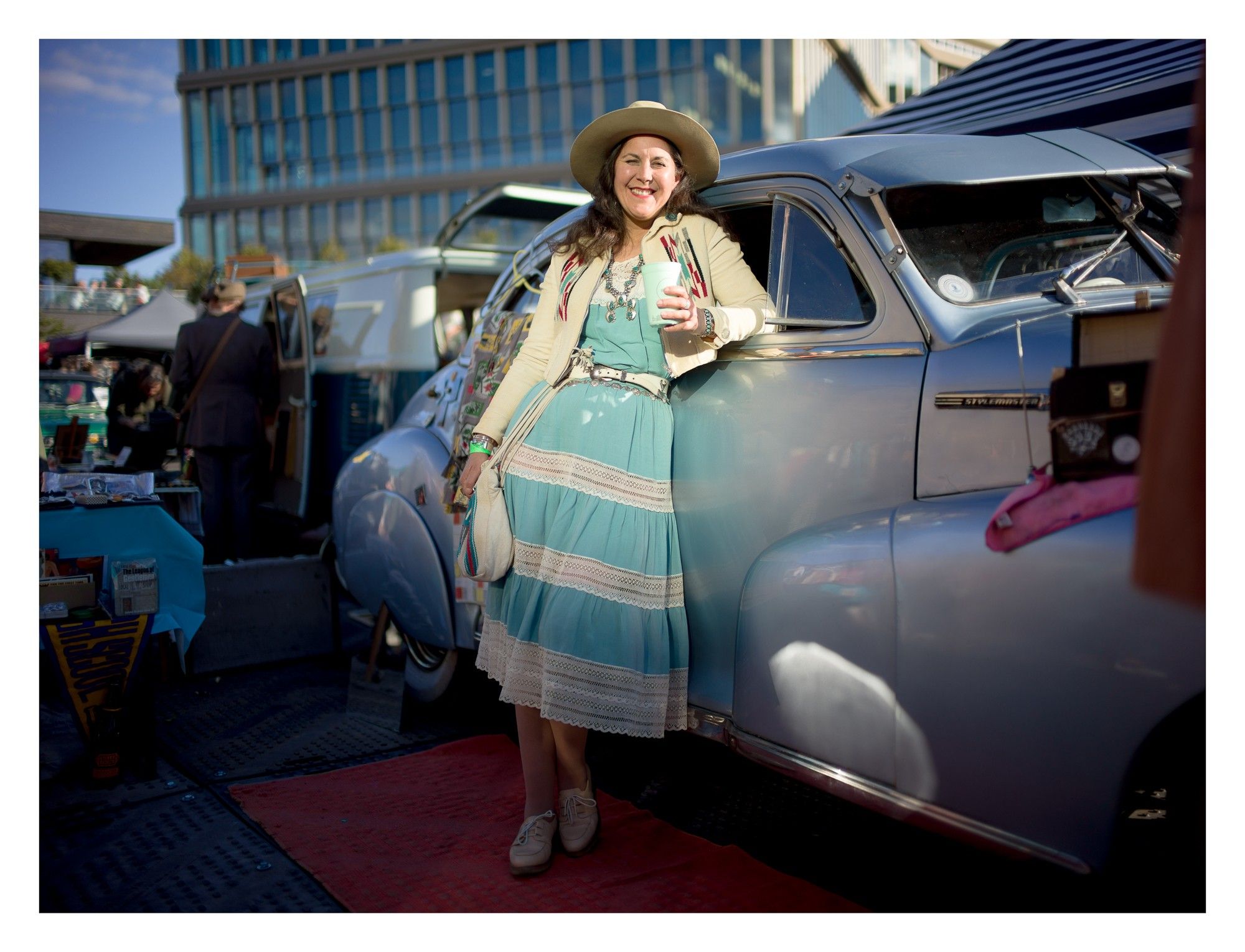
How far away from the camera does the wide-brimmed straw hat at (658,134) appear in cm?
291

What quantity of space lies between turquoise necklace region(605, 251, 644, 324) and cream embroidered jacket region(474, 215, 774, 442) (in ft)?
0.11

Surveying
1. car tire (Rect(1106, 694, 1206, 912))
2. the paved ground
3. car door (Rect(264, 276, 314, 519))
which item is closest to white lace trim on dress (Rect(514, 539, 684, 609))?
the paved ground

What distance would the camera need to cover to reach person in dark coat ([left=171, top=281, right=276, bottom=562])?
6.88 m

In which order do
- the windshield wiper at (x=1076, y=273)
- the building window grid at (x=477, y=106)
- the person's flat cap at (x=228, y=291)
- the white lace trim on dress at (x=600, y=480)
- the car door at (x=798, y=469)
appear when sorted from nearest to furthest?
1. the car door at (x=798, y=469)
2. the windshield wiper at (x=1076, y=273)
3. the white lace trim on dress at (x=600, y=480)
4. the person's flat cap at (x=228, y=291)
5. the building window grid at (x=477, y=106)

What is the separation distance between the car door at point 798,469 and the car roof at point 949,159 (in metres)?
Result: 0.08

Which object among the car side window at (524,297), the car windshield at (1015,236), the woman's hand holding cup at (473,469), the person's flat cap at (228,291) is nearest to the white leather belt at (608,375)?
the woman's hand holding cup at (473,469)

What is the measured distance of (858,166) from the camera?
2.70 m

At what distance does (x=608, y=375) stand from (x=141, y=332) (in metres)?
14.9

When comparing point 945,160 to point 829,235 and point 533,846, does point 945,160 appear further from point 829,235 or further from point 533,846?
point 533,846

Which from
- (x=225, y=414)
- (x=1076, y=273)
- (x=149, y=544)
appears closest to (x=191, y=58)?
(x=225, y=414)

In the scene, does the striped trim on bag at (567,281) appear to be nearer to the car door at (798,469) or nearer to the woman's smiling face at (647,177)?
the woman's smiling face at (647,177)
